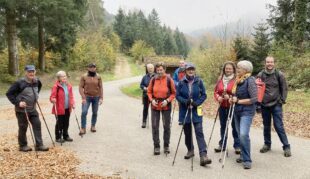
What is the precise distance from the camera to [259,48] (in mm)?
31844

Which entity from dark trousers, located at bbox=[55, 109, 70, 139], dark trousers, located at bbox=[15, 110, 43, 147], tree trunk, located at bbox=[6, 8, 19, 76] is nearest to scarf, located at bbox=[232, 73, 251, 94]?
dark trousers, located at bbox=[55, 109, 70, 139]

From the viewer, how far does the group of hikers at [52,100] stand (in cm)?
834

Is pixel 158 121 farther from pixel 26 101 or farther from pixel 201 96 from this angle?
pixel 26 101

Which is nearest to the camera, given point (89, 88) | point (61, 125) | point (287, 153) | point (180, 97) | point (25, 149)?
point (180, 97)

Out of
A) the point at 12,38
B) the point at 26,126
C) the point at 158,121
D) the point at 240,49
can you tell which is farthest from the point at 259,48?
the point at 26,126

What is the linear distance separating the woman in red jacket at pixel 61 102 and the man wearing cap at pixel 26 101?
2.37 feet

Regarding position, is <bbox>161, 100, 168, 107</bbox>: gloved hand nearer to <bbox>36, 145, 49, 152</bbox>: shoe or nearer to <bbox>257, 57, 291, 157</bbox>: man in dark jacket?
<bbox>257, 57, 291, 157</bbox>: man in dark jacket

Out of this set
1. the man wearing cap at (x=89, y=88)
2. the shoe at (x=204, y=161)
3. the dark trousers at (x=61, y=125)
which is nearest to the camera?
the shoe at (x=204, y=161)

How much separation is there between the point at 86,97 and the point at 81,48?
33.4 meters

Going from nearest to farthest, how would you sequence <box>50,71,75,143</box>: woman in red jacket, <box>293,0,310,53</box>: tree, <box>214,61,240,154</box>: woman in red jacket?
<box>214,61,240,154</box>: woman in red jacket
<box>50,71,75,143</box>: woman in red jacket
<box>293,0,310,53</box>: tree

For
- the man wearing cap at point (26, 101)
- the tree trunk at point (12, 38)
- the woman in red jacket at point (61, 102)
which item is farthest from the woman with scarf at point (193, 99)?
the tree trunk at point (12, 38)

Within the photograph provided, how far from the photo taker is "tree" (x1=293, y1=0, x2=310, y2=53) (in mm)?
30200

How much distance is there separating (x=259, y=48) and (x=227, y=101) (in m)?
25.4

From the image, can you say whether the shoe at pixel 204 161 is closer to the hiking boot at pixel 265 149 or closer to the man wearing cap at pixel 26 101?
the hiking boot at pixel 265 149
